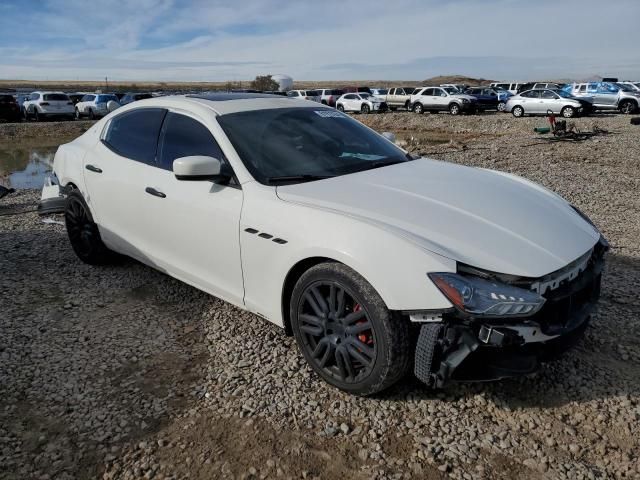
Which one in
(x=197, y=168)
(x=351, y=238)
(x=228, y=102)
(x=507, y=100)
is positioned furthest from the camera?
(x=507, y=100)

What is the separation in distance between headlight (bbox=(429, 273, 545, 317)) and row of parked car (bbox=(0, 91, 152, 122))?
2792 cm

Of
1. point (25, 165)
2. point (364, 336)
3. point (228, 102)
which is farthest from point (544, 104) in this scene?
point (364, 336)

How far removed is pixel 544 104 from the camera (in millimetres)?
25469

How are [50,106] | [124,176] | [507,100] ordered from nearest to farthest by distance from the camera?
[124,176] < [50,106] < [507,100]

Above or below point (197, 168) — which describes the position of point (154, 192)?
below

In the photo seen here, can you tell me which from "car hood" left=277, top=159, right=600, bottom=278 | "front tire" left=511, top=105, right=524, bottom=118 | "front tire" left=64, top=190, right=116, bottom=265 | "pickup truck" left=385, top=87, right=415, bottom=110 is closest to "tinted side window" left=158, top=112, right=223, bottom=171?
"car hood" left=277, top=159, right=600, bottom=278

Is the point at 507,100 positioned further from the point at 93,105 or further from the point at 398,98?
the point at 93,105

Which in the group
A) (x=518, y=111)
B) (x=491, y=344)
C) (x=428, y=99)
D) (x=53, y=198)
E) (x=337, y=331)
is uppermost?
(x=53, y=198)

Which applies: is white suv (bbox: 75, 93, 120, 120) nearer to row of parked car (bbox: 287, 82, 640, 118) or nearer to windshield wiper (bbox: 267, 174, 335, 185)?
row of parked car (bbox: 287, 82, 640, 118)

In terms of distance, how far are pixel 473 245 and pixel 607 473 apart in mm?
1218

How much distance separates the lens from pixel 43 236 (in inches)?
242

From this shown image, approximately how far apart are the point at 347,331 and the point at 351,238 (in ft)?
1.74

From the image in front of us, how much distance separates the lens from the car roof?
3715 mm

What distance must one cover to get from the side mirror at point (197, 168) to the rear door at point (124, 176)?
0.78m
